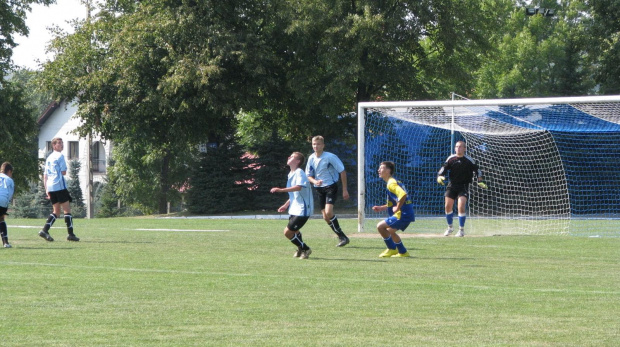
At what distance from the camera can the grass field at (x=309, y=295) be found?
7.43 meters

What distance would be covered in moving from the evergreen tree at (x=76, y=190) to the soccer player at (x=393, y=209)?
61.7 m

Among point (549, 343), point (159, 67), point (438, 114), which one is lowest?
point (549, 343)

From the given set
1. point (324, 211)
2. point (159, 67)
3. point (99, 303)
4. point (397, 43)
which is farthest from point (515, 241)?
point (159, 67)

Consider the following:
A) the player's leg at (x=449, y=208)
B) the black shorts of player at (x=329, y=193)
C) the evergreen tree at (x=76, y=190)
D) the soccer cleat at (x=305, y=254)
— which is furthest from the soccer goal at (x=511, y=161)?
the evergreen tree at (x=76, y=190)

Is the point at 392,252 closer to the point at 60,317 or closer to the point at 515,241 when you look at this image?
the point at 515,241

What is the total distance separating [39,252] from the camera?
50.8 feet

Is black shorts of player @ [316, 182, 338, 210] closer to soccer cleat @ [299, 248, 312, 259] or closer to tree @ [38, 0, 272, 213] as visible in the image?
soccer cleat @ [299, 248, 312, 259]

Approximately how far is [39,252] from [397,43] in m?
24.1

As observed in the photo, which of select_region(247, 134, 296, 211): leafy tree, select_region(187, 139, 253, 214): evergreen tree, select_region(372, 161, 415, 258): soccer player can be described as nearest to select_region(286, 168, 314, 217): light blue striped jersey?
select_region(372, 161, 415, 258): soccer player

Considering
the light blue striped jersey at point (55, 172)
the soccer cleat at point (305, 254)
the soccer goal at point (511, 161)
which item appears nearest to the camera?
the soccer cleat at point (305, 254)

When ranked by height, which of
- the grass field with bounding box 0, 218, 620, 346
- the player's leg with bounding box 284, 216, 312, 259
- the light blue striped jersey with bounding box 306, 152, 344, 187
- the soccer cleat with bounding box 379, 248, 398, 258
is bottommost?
the grass field with bounding box 0, 218, 620, 346

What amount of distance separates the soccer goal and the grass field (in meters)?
5.94

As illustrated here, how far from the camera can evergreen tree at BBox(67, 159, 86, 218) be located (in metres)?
73.4

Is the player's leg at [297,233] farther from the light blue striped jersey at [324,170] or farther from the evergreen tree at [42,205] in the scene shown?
the evergreen tree at [42,205]
